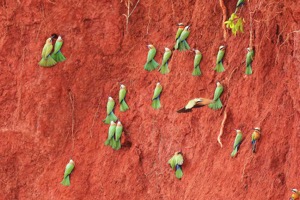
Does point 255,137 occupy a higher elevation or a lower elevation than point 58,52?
lower

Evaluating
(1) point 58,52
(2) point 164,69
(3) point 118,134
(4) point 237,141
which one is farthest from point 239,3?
(1) point 58,52

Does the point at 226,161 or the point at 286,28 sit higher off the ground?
the point at 286,28

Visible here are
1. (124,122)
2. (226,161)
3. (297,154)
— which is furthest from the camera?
(124,122)

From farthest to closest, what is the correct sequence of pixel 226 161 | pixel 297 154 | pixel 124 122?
pixel 124 122, pixel 226 161, pixel 297 154

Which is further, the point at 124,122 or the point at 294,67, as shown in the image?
the point at 124,122

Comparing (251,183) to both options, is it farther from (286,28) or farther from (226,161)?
(286,28)

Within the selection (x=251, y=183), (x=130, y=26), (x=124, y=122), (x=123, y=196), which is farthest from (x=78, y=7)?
(x=251, y=183)

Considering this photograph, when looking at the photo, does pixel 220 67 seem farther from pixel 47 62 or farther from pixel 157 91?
pixel 47 62

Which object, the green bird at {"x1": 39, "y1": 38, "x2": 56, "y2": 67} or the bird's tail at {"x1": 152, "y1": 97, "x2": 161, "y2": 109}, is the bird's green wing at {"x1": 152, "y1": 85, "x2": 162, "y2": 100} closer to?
the bird's tail at {"x1": 152, "y1": 97, "x2": 161, "y2": 109}
